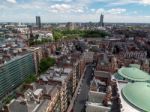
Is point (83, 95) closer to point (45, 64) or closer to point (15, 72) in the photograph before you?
point (45, 64)

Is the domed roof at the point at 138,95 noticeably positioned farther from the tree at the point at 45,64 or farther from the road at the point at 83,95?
the tree at the point at 45,64

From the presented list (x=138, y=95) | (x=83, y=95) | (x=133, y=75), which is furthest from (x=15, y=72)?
(x=138, y=95)

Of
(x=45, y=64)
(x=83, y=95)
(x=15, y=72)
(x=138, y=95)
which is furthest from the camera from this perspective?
(x=45, y=64)

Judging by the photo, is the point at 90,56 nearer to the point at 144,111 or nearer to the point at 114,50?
the point at 114,50

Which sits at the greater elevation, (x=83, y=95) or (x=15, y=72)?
(x=15, y=72)

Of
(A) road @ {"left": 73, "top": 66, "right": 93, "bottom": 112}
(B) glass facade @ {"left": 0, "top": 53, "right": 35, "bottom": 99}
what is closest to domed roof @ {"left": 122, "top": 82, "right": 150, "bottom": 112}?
(A) road @ {"left": 73, "top": 66, "right": 93, "bottom": 112}

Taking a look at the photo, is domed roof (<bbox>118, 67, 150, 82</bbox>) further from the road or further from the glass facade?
the glass facade

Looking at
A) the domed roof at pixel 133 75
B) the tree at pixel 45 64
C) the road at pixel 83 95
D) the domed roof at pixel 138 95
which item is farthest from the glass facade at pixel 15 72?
the domed roof at pixel 138 95

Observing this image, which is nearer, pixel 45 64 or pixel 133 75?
pixel 133 75
